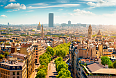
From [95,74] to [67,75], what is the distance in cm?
1581

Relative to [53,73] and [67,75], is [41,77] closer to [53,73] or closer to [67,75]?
[67,75]

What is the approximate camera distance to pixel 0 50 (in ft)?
239

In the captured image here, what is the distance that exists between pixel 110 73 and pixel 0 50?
51.3 m

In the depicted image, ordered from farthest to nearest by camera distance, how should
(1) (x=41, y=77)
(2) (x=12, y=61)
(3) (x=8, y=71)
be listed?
(1) (x=41, y=77), (2) (x=12, y=61), (3) (x=8, y=71)

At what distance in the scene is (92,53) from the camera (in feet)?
195

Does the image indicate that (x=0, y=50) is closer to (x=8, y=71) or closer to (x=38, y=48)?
(x=38, y=48)

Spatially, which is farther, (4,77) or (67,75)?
(67,75)

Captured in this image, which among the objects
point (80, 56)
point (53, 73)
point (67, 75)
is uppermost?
point (80, 56)

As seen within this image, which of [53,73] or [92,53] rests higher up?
[92,53]

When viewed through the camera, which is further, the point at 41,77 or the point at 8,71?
the point at 41,77

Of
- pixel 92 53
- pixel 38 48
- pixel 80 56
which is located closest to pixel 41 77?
pixel 80 56

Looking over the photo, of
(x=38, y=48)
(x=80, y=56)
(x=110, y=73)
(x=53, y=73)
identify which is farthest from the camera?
(x=38, y=48)

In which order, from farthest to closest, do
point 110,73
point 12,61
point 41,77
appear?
point 41,77, point 12,61, point 110,73

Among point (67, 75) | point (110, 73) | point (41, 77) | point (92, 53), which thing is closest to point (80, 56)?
point (92, 53)
